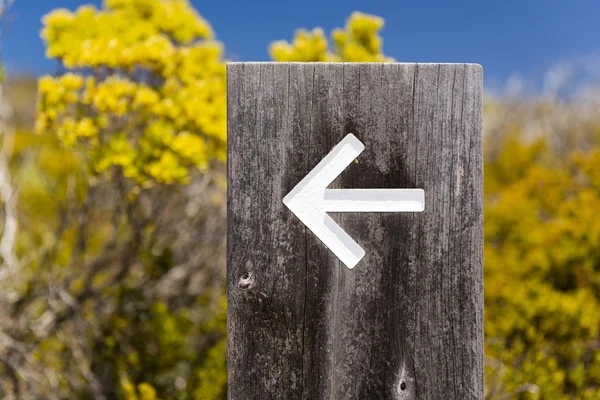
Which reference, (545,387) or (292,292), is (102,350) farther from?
(545,387)

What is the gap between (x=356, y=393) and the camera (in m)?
1.30

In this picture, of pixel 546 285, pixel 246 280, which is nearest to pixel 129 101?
pixel 246 280

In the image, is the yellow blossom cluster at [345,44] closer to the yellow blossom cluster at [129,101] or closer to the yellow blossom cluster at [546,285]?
the yellow blossom cluster at [129,101]

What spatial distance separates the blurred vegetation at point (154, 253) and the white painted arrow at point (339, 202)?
135 cm

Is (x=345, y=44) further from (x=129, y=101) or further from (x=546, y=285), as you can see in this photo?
(x=546, y=285)

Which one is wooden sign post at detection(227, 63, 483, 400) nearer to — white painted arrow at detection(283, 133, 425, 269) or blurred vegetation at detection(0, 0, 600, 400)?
white painted arrow at detection(283, 133, 425, 269)

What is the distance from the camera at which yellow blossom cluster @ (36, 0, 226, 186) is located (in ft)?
8.21

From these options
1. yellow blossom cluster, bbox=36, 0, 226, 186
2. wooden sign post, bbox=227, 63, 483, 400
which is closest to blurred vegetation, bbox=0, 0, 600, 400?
yellow blossom cluster, bbox=36, 0, 226, 186

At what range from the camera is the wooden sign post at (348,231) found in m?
1.28

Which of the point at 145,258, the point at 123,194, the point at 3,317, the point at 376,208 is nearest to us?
the point at 376,208

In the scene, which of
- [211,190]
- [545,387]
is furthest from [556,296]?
[211,190]

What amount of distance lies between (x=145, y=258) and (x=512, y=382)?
245 cm

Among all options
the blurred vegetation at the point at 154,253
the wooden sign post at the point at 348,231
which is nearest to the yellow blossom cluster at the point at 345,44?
the blurred vegetation at the point at 154,253

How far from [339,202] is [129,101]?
1.81 metres
